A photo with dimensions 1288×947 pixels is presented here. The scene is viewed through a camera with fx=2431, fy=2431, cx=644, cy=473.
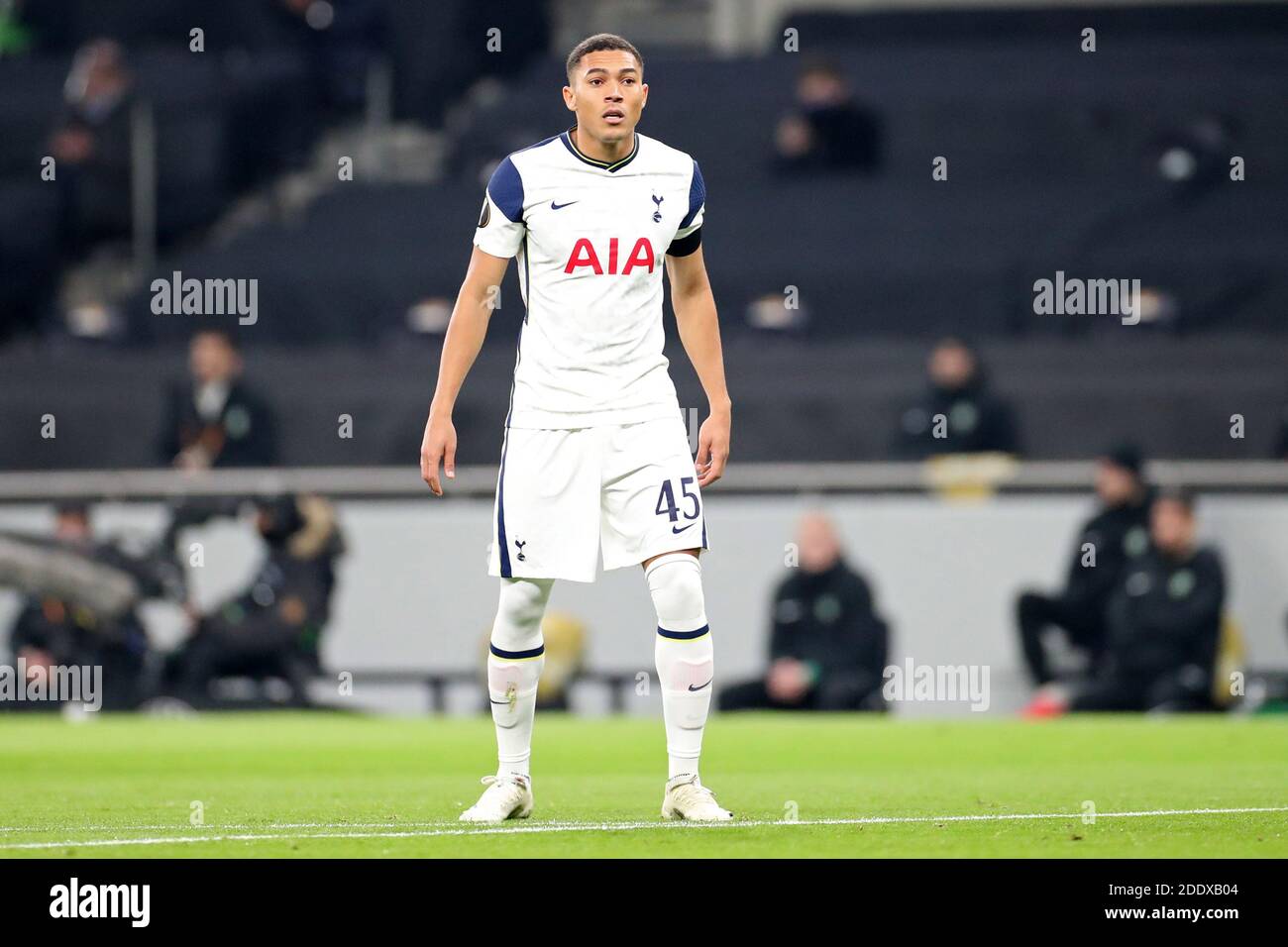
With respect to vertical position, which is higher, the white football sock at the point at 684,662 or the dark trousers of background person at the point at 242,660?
the white football sock at the point at 684,662

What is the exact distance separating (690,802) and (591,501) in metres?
0.95

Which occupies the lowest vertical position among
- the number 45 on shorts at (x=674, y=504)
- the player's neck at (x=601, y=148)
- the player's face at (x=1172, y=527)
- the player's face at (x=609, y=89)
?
the player's face at (x=1172, y=527)

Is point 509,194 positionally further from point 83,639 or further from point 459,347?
point 83,639

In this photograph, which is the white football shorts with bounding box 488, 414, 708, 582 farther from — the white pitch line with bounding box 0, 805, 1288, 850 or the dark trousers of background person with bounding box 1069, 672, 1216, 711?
the dark trousers of background person with bounding box 1069, 672, 1216, 711

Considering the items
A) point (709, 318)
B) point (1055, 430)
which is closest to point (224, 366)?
point (1055, 430)

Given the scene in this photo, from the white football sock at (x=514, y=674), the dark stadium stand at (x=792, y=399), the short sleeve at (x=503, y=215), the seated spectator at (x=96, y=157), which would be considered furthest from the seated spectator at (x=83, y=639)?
the short sleeve at (x=503, y=215)

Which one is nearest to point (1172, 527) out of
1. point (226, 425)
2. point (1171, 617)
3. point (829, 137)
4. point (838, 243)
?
point (1171, 617)

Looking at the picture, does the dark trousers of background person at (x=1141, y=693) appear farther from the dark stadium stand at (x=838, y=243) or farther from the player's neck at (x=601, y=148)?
the player's neck at (x=601, y=148)

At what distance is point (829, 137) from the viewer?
64.4ft

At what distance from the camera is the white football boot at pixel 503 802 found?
727cm

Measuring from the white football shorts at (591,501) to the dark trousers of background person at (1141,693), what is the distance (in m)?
7.53

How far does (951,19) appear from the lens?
23.0 m

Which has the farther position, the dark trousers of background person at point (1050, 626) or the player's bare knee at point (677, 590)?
the dark trousers of background person at point (1050, 626)

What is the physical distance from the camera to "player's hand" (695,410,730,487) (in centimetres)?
750
